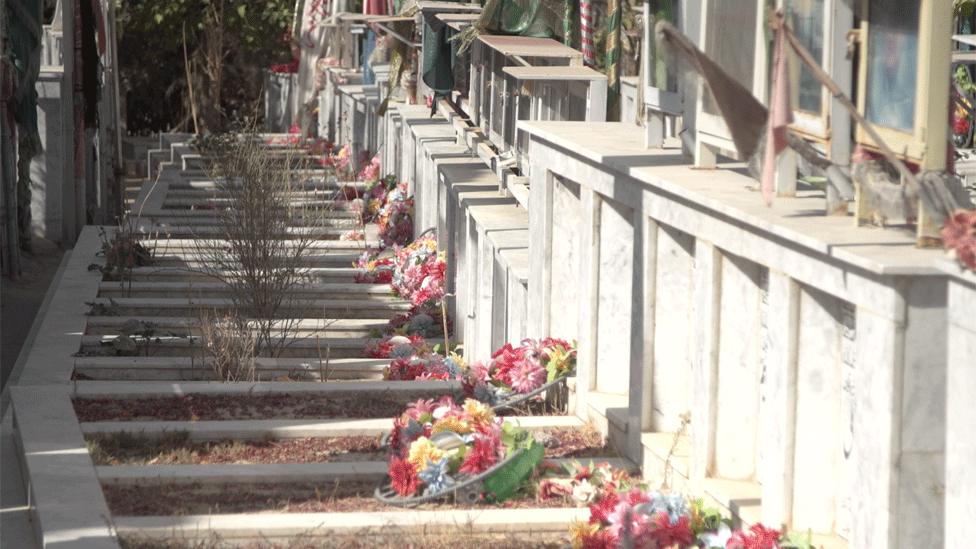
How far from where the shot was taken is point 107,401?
9.12 m

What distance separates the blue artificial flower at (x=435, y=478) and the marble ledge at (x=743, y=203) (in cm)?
152

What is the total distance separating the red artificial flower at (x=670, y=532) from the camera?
6.22m

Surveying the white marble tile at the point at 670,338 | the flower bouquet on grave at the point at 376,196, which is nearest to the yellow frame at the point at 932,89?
the white marble tile at the point at 670,338

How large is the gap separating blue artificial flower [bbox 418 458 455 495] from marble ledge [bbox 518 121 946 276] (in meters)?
1.52

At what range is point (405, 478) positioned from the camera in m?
7.05

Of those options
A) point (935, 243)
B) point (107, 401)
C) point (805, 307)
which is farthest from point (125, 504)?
point (935, 243)

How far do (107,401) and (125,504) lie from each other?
7.18 ft

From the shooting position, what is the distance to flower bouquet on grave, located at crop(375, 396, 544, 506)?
23.1 ft

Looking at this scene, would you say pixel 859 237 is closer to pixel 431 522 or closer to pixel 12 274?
pixel 431 522

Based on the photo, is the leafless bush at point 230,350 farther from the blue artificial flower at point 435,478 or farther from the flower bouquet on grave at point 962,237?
the flower bouquet on grave at point 962,237

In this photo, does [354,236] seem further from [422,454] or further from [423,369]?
[422,454]

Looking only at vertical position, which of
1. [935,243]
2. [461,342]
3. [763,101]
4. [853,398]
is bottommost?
[461,342]

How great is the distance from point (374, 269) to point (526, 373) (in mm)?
7660

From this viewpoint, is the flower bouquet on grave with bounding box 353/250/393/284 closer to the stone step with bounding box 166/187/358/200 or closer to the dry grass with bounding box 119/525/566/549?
the stone step with bounding box 166/187/358/200
